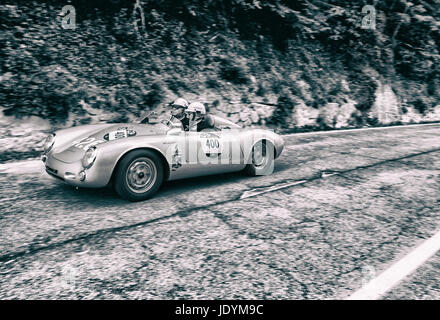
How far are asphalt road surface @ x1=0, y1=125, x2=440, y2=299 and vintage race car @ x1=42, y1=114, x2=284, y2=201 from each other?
0.29 m

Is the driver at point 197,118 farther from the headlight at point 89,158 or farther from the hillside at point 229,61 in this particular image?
the hillside at point 229,61

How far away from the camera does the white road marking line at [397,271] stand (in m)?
2.52

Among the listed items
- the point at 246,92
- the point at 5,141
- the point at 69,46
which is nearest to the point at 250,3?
the point at 246,92

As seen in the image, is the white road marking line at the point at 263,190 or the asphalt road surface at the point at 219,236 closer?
the asphalt road surface at the point at 219,236

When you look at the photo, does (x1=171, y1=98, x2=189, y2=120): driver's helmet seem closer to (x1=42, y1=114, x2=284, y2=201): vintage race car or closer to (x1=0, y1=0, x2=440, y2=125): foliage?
(x1=42, y1=114, x2=284, y2=201): vintage race car

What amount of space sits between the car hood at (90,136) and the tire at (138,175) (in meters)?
0.31

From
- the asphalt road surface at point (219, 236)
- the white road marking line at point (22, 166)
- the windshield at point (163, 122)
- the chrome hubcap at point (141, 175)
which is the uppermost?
the windshield at point (163, 122)

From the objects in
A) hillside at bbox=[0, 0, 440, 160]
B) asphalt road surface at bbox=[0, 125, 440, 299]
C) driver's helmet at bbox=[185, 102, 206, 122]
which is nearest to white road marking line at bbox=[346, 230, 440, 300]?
asphalt road surface at bbox=[0, 125, 440, 299]

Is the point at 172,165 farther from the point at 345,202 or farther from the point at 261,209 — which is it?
the point at 345,202

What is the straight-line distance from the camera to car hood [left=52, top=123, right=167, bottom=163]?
408 centimetres

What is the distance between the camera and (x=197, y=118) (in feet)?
16.3

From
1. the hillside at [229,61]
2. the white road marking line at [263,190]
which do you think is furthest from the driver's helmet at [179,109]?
the hillside at [229,61]

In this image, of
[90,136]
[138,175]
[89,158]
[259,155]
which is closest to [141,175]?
[138,175]

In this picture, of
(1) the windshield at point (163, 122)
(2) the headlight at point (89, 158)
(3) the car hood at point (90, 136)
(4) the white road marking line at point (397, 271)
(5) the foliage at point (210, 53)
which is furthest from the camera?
(5) the foliage at point (210, 53)
